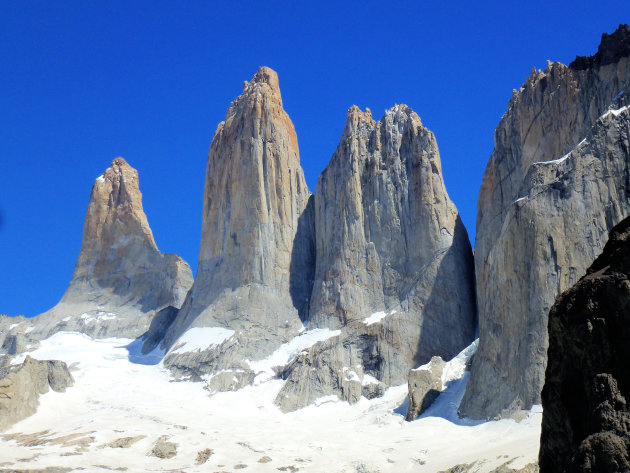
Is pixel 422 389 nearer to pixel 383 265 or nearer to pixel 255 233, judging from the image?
pixel 383 265

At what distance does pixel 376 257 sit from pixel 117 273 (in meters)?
33.1

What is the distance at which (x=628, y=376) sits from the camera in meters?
7.37

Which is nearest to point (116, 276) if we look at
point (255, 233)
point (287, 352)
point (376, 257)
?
point (255, 233)

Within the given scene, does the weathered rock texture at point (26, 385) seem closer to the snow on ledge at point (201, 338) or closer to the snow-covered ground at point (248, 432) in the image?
the snow-covered ground at point (248, 432)

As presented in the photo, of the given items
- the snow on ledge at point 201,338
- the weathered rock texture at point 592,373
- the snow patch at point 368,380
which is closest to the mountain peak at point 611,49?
the snow patch at point 368,380

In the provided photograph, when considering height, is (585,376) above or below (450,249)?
below

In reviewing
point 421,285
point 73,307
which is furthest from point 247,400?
point 73,307

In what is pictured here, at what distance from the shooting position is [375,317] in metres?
51.3

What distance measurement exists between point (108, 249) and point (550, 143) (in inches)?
1995

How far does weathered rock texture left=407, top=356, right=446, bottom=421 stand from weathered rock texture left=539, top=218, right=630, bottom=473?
103 ft

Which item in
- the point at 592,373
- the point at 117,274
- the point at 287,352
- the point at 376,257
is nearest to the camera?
the point at 592,373

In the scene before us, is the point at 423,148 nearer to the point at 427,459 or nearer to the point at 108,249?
the point at 427,459

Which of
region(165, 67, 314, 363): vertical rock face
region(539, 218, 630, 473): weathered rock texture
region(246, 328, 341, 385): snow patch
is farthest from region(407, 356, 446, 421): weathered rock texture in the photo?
region(539, 218, 630, 473): weathered rock texture

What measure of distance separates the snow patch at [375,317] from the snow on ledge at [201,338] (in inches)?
404
